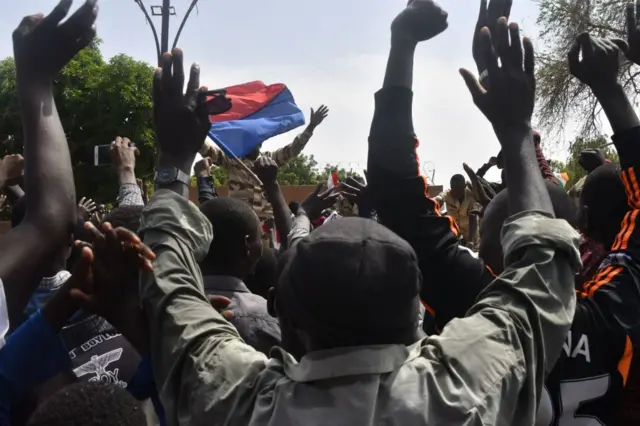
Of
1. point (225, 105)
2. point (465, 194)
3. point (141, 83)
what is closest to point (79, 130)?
point (141, 83)

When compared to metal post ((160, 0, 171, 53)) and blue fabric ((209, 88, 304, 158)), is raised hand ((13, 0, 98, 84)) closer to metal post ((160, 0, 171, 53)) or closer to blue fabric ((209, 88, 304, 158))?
blue fabric ((209, 88, 304, 158))

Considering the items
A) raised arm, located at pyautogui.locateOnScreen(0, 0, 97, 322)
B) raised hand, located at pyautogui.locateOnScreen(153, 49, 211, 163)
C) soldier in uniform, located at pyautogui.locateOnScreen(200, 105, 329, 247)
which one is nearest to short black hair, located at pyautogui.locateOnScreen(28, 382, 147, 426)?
raised arm, located at pyautogui.locateOnScreen(0, 0, 97, 322)

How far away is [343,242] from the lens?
1563 millimetres

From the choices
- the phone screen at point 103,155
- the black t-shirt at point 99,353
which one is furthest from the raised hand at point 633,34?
the phone screen at point 103,155

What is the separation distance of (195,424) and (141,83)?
2774cm

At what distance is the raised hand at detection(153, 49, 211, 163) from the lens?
6.49 ft

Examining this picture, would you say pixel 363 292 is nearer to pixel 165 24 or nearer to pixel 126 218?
pixel 126 218

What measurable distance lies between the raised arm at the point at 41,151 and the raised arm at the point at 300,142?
17.0 feet

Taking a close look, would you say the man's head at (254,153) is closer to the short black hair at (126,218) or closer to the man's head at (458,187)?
the man's head at (458,187)

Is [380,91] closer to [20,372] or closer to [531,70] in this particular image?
[531,70]

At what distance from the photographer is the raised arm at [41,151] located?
197 centimetres

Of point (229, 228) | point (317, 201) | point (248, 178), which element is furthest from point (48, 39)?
point (248, 178)

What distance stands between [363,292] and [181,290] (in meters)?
0.45

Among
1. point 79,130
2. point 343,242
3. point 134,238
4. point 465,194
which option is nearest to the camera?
point 343,242
